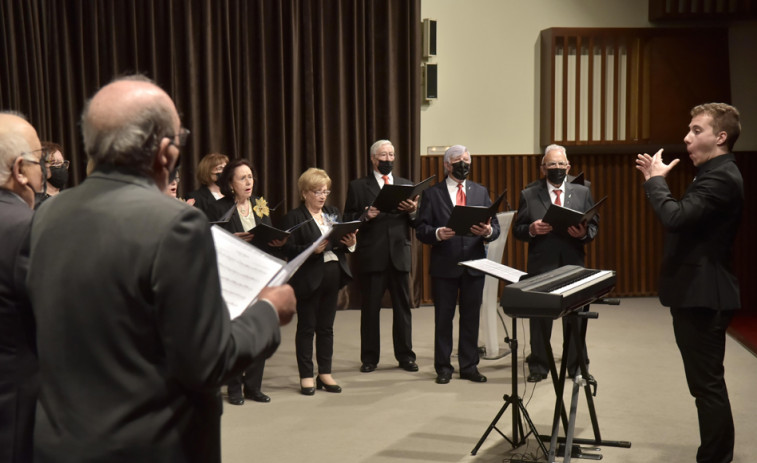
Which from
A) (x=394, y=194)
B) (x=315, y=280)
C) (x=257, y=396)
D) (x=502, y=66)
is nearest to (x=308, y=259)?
(x=315, y=280)

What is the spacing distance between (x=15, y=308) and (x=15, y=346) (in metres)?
0.10

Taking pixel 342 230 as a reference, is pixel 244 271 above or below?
above

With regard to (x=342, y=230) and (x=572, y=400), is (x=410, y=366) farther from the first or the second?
(x=572, y=400)

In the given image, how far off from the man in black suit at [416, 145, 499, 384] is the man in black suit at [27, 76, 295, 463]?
3.54 m

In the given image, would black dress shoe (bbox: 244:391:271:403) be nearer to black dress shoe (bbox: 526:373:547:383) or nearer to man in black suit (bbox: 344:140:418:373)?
man in black suit (bbox: 344:140:418:373)

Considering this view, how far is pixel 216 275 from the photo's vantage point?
4.76 feet

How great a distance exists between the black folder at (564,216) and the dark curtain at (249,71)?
3.23m

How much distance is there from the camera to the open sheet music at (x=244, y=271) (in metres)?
1.70

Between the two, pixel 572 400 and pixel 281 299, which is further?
pixel 572 400

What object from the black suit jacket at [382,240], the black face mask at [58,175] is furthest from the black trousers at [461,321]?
the black face mask at [58,175]

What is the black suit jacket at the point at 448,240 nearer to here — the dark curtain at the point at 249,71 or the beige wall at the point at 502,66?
the dark curtain at the point at 249,71

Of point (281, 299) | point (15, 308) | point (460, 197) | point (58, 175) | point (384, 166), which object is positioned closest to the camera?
point (281, 299)

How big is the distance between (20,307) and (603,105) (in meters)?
7.10

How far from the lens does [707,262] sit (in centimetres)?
325
